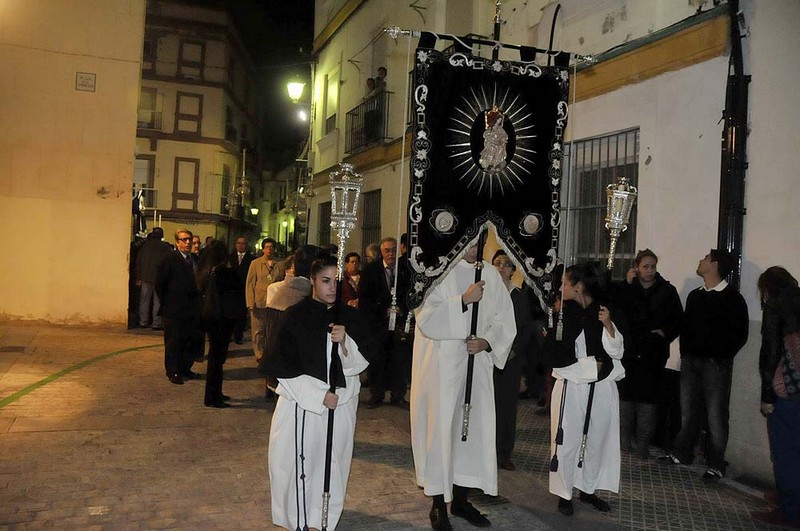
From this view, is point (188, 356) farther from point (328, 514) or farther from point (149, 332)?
point (328, 514)

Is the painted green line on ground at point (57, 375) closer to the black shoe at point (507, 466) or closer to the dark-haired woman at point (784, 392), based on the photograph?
the black shoe at point (507, 466)

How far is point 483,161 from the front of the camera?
4.92 metres

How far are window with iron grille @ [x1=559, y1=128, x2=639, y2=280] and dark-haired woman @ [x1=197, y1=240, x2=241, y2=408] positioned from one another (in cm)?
399

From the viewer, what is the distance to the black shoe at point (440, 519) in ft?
14.9

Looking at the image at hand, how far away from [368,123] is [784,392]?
11731 millimetres

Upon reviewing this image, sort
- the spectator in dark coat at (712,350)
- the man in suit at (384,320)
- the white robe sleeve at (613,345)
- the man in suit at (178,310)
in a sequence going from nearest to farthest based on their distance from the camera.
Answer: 1. the white robe sleeve at (613,345)
2. the spectator in dark coat at (712,350)
3. the man in suit at (384,320)
4. the man in suit at (178,310)

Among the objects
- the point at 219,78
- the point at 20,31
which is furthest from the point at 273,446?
the point at 219,78

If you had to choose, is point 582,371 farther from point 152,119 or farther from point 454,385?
point 152,119

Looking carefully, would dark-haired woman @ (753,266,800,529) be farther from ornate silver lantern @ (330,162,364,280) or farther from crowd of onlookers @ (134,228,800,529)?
ornate silver lantern @ (330,162,364,280)

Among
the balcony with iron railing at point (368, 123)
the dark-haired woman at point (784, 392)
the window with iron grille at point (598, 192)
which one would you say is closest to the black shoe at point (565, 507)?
the dark-haired woman at point (784, 392)

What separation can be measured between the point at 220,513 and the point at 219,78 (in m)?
33.0

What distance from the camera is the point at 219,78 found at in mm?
34750

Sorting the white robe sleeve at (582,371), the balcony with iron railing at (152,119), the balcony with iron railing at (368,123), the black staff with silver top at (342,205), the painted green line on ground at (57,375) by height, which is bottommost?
the painted green line on ground at (57,375)

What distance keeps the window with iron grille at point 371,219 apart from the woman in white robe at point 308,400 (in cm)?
1066
